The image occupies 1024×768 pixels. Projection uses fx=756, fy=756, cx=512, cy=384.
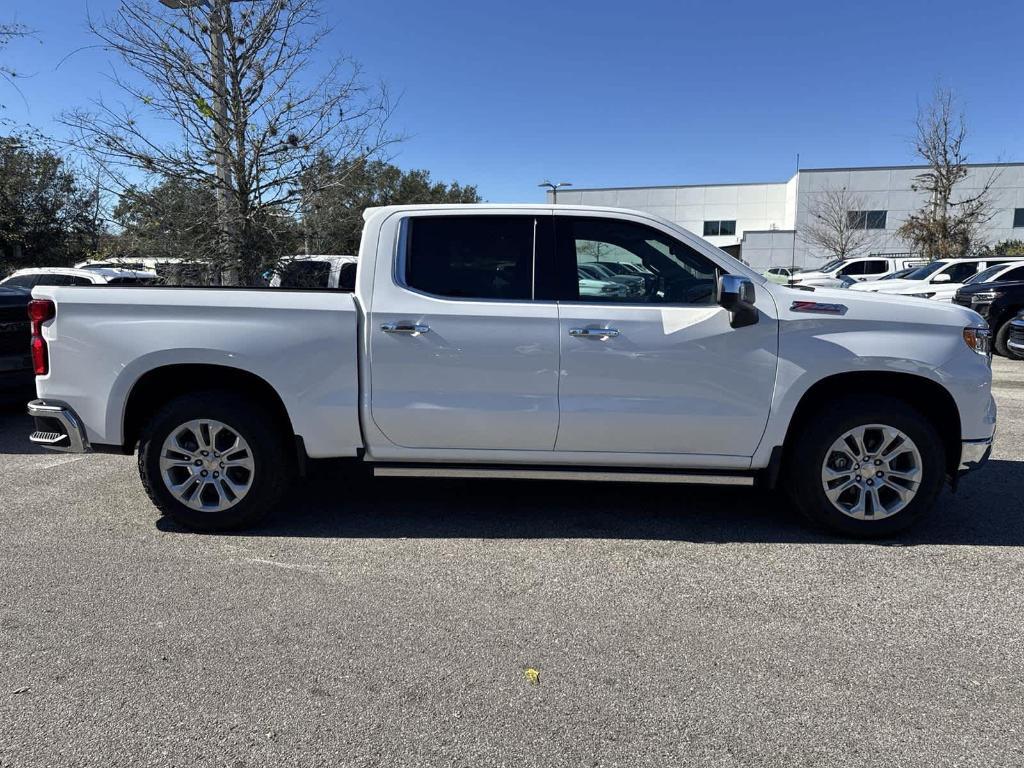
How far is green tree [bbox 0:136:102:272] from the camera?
18062 millimetres

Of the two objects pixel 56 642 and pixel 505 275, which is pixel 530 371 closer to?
pixel 505 275

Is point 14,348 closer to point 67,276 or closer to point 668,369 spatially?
point 67,276

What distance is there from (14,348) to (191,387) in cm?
390

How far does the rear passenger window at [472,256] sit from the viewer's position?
4.46 m

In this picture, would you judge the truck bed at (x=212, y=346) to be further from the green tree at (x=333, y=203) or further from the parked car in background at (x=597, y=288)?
the green tree at (x=333, y=203)

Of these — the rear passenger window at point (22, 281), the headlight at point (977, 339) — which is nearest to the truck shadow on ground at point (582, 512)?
the headlight at point (977, 339)

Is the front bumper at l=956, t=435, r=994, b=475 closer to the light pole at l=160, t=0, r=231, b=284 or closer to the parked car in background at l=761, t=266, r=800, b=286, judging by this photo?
the parked car in background at l=761, t=266, r=800, b=286

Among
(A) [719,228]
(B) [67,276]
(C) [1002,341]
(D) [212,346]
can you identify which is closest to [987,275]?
(C) [1002,341]

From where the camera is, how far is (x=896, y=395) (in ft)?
14.9

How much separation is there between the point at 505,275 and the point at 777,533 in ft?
7.47

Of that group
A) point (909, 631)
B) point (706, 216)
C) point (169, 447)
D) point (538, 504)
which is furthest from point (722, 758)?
point (706, 216)

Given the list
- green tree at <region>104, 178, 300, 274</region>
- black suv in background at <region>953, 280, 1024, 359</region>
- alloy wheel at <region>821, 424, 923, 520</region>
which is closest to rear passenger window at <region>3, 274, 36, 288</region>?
green tree at <region>104, 178, 300, 274</region>

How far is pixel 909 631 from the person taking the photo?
11.1ft

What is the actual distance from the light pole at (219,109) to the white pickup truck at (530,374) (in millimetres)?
7215
